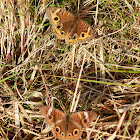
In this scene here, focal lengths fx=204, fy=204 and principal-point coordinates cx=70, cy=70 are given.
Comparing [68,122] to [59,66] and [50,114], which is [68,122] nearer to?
[50,114]

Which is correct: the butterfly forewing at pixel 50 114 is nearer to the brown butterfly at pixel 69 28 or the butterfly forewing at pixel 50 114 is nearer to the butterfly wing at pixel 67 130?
the butterfly wing at pixel 67 130

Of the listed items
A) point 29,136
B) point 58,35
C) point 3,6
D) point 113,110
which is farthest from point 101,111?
point 3,6

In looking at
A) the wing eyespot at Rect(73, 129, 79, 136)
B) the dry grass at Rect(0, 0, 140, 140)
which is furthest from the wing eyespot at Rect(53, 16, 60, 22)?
the wing eyespot at Rect(73, 129, 79, 136)

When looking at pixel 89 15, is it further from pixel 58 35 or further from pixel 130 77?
pixel 130 77

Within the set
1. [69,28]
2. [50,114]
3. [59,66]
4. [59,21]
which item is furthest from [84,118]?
[59,21]

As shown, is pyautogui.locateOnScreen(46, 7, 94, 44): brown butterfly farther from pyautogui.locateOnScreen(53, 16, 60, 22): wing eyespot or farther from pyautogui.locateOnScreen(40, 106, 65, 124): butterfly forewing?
pyautogui.locateOnScreen(40, 106, 65, 124): butterfly forewing

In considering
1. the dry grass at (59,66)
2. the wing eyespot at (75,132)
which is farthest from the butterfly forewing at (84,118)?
the dry grass at (59,66)
